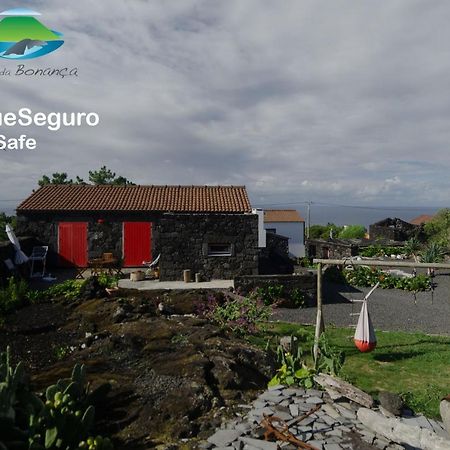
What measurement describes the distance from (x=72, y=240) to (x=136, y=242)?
2.96 meters

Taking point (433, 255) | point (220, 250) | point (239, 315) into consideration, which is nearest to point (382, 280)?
point (433, 255)

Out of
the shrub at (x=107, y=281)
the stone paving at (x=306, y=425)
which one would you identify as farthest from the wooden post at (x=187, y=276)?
the stone paving at (x=306, y=425)

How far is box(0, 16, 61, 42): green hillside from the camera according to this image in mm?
12844

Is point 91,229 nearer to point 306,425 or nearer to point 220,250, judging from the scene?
point 220,250

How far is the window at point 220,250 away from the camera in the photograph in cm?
1552

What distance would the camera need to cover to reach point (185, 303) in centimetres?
1209

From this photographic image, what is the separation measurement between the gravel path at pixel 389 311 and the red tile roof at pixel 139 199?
6.12 m

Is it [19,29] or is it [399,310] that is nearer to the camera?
[19,29]

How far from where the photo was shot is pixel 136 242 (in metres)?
18.7

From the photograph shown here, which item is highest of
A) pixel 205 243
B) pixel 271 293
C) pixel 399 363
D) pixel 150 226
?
pixel 150 226

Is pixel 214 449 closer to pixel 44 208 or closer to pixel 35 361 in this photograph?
pixel 35 361

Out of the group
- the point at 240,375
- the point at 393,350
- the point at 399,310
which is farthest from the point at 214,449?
the point at 399,310

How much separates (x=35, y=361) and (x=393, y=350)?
8202 millimetres

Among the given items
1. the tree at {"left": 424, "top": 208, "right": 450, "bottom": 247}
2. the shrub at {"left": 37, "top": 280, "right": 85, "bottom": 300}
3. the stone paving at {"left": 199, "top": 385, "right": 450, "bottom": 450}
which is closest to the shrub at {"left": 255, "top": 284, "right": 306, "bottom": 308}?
the shrub at {"left": 37, "top": 280, "right": 85, "bottom": 300}
